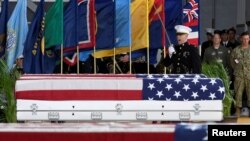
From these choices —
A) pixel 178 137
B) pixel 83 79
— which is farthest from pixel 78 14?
pixel 178 137

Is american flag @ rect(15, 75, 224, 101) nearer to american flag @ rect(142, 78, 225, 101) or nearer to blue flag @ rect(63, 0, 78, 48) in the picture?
american flag @ rect(142, 78, 225, 101)

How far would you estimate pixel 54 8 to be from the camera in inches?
489

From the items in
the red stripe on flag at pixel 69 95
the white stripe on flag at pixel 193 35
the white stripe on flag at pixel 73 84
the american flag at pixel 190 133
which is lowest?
the american flag at pixel 190 133

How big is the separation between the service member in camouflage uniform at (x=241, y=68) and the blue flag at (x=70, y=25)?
3154mm

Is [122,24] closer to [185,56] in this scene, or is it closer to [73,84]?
[185,56]

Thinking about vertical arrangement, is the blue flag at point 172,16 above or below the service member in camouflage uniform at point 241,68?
above

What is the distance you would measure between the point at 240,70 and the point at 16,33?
4402 mm

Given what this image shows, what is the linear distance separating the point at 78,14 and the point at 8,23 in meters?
1.27

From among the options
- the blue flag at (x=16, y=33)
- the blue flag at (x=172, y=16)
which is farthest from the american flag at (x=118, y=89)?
the blue flag at (x=172, y=16)

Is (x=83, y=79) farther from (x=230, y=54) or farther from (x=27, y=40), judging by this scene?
(x=230, y=54)

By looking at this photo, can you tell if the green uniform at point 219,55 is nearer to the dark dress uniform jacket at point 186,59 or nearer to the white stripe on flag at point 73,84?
the dark dress uniform jacket at point 186,59

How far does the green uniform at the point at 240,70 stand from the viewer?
44.4 ft

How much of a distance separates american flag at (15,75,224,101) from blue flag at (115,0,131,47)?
12.5 feet

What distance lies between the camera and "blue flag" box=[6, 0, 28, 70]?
40.3 feet
